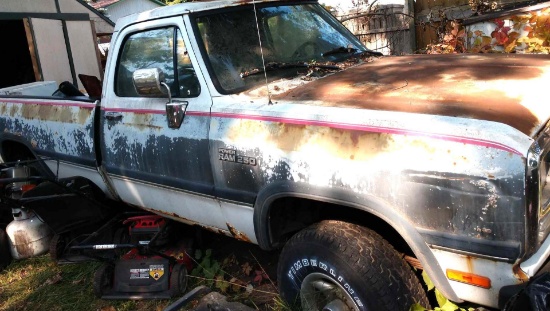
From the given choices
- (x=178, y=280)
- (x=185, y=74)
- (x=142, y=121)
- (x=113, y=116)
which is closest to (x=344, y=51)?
(x=185, y=74)

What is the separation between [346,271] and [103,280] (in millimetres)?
2238

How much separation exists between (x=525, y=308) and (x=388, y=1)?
27.6 ft

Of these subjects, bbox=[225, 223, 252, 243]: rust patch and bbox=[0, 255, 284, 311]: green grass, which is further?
bbox=[0, 255, 284, 311]: green grass

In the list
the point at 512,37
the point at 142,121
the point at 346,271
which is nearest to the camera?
the point at 346,271

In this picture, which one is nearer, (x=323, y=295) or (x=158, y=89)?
(x=323, y=295)

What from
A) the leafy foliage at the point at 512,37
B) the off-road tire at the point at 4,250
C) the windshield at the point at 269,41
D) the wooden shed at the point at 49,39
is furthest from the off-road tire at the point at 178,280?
the wooden shed at the point at 49,39

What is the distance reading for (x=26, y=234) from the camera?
460 centimetres

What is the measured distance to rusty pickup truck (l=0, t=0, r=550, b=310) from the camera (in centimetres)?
211

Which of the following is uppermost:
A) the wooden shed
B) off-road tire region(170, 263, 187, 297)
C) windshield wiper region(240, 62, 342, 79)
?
the wooden shed

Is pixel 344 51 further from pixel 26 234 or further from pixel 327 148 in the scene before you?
pixel 26 234

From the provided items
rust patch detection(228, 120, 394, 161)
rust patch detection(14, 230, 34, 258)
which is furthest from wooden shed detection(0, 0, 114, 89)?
rust patch detection(228, 120, 394, 161)

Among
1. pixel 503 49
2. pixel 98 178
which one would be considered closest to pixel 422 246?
pixel 98 178

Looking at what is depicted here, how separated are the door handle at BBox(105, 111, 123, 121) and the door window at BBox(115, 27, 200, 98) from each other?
6.4 inches

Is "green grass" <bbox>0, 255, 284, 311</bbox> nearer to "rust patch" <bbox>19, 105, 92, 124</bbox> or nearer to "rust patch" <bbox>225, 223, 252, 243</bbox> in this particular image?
"rust patch" <bbox>225, 223, 252, 243</bbox>
